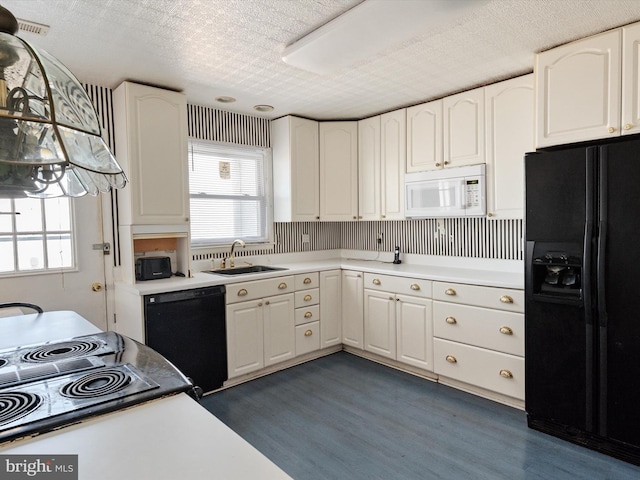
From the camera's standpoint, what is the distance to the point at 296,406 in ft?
9.62

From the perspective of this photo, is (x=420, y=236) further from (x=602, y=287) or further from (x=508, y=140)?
(x=602, y=287)

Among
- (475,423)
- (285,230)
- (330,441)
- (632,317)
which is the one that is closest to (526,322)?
(632,317)

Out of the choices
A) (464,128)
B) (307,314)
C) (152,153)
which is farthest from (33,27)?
(464,128)

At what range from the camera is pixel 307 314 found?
3758 mm

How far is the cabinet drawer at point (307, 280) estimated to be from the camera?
146 inches

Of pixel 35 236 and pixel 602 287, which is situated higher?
pixel 35 236

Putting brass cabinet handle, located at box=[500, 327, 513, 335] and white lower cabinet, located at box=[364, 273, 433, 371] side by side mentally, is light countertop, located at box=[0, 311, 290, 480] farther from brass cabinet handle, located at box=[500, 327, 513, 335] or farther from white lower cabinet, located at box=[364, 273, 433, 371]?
white lower cabinet, located at box=[364, 273, 433, 371]

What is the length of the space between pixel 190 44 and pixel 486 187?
2.29 metres

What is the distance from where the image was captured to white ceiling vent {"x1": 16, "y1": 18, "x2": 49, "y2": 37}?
A: 2.10 m

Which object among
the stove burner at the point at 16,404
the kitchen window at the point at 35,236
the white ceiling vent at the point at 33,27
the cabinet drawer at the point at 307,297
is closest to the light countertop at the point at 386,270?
the cabinet drawer at the point at 307,297

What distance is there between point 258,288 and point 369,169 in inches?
63.9

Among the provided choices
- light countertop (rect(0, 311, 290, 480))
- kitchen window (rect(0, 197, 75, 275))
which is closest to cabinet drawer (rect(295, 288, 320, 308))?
kitchen window (rect(0, 197, 75, 275))

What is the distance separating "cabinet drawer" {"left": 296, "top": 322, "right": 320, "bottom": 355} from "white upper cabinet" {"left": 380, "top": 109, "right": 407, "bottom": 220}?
1234mm

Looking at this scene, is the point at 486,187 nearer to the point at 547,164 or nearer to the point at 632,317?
the point at 547,164
